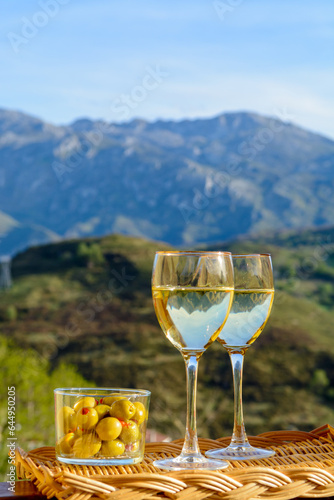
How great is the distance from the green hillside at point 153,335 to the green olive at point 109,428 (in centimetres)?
3133

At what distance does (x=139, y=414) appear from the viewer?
1.35m

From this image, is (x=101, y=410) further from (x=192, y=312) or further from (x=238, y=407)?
(x=238, y=407)

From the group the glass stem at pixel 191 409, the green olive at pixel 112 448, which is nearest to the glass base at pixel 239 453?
the glass stem at pixel 191 409

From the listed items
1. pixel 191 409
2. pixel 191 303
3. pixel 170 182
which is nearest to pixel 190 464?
pixel 191 409

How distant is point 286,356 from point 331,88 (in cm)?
10008

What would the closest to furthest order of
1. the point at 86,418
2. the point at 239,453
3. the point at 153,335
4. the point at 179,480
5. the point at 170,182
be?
the point at 179,480
the point at 86,418
the point at 239,453
the point at 153,335
the point at 170,182

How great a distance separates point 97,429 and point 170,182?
132264 millimetres

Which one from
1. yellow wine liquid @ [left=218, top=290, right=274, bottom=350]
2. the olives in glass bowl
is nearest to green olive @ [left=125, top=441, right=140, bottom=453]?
the olives in glass bowl

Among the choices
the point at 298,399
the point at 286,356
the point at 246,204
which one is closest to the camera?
the point at 298,399

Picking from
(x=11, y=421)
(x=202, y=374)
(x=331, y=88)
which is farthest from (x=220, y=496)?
(x=331, y=88)

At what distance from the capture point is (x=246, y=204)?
119562 millimetres

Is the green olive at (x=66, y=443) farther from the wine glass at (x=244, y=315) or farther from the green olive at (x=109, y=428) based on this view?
the wine glass at (x=244, y=315)

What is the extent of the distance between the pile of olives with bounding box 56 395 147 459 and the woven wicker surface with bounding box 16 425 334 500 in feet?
0.11

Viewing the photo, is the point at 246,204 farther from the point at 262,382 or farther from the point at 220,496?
the point at 220,496
